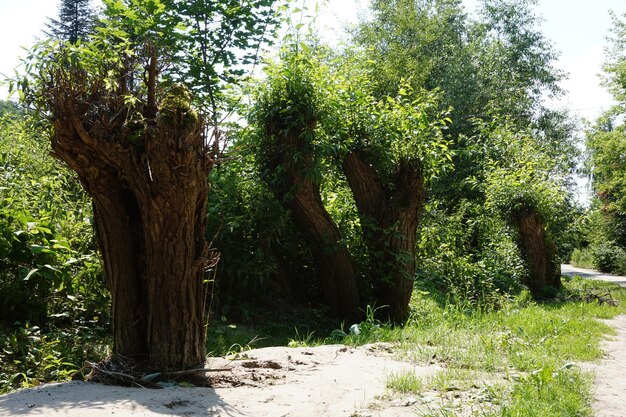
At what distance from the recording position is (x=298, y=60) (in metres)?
8.60

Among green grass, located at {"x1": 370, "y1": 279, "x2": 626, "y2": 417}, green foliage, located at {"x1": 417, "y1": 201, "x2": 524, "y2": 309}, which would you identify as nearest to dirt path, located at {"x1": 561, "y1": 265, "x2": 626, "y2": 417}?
green grass, located at {"x1": 370, "y1": 279, "x2": 626, "y2": 417}

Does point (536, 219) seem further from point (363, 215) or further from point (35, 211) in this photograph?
point (35, 211)

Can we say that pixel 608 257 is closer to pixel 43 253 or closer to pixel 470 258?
pixel 470 258

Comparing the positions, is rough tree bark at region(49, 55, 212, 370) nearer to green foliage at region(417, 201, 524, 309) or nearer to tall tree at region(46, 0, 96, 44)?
green foliage at region(417, 201, 524, 309)

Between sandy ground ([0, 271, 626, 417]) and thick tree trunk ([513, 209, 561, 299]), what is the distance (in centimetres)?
909

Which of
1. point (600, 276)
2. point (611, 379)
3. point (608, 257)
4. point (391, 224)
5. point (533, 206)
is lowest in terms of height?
point (600, 276)

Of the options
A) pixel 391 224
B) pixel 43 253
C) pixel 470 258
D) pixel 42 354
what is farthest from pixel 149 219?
pixel 470 258

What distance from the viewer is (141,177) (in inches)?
185

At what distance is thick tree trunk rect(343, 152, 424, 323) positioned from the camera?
9289 mm

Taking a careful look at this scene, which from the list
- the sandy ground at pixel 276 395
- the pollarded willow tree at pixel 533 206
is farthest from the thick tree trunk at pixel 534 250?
the sandy ground at pixel 276 395

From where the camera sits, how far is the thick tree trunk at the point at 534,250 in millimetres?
14492

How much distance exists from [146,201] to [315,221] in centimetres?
456

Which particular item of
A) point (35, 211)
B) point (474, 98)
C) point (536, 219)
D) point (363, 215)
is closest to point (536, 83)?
point (474, 98)

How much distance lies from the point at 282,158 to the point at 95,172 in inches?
171
